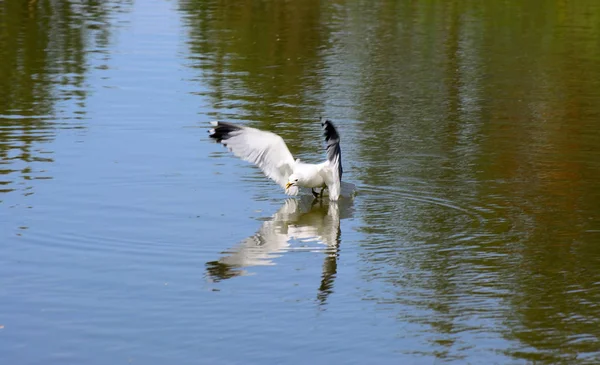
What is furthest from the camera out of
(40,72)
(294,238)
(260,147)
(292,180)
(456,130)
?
(40,72)

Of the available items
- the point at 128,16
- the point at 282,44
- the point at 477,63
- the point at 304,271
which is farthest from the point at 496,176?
the point at 128,16

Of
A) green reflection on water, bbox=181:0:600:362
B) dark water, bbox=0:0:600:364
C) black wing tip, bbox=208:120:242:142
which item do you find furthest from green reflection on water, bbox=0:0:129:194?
green reflection on water, bbox=181:0:600:362

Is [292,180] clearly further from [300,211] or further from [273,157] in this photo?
[273,157]

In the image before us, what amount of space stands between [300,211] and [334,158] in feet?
1.94

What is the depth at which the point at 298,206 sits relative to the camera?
11062 millimetres

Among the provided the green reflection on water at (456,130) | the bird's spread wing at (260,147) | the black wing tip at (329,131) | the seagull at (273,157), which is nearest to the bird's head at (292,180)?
the seagull at (273,157)

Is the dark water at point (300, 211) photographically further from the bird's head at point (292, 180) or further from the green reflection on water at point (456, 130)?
the bird's head at point (292, 180)

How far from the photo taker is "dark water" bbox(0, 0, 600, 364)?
7.43 m

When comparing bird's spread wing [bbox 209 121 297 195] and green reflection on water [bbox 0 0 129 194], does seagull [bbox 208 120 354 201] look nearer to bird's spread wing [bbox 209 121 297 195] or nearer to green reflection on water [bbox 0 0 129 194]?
bird's spread wing [bbox 209 121 297 195]

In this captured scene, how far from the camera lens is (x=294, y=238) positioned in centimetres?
983

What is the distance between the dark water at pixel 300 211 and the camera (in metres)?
7.43

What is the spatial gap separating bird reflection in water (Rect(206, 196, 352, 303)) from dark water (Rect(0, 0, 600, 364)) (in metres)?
0.03

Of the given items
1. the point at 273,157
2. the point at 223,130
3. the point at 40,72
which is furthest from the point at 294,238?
the point at 40,72

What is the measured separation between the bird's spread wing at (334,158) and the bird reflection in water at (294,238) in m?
0.16
